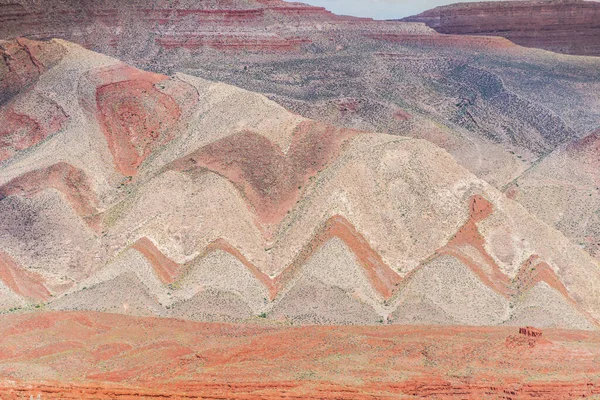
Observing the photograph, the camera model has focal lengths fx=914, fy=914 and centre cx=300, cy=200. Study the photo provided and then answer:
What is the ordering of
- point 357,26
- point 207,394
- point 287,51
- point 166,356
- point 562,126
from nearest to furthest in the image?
point 207,394, point 166,356, point 562,126, point 287,51, point 357,26

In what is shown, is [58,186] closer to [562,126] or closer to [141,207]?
[141,207]

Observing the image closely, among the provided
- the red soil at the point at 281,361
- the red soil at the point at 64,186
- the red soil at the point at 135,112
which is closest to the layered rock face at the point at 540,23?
the red soil at the point at 135,112

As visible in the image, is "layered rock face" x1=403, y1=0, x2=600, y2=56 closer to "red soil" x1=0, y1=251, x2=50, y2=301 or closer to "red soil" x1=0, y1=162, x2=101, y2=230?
"red soil" x1=0, y1=162, x2=101, y2=230

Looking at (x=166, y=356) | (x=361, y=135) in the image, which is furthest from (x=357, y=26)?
(x=166, y=356)

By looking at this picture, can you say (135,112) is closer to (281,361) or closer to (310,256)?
(310,256)

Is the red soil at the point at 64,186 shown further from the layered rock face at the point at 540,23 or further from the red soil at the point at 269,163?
the layered rock face at the point at 540,23

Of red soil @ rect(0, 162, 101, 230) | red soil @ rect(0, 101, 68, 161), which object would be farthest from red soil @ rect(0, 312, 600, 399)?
red soil @ rect(0, 101, 68, 161)
